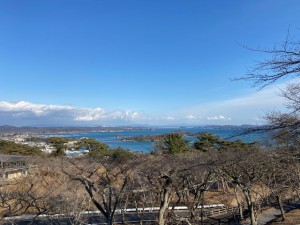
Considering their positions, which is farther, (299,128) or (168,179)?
(168,179)

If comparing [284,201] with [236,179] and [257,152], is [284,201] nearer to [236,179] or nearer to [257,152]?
[257,152]

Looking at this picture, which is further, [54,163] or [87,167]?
[54,163]

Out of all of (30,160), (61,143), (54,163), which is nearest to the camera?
(54,163)

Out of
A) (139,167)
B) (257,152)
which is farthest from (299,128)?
(139,167)

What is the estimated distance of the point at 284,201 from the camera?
74.3 ft

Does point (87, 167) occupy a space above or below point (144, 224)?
above

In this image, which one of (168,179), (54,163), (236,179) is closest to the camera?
(168,179)

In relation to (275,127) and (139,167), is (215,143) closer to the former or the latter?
(139,167)

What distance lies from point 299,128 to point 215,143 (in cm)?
3029

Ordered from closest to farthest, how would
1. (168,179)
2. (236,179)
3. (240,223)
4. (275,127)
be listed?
(275,127) → (168,179) → (236,179) → (240,223)

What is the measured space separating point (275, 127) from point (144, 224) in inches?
554

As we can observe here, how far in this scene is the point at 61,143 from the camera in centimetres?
4112

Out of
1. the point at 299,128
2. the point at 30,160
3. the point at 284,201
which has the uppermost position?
the point at 299,128

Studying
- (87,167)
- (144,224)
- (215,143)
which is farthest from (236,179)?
(215,143)
